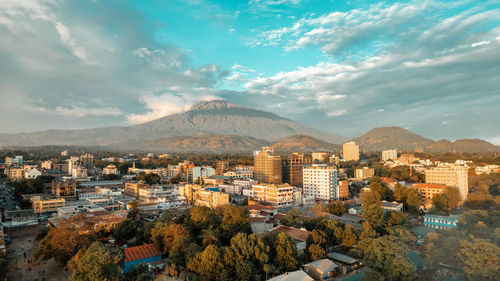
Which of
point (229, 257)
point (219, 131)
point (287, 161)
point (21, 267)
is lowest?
point (21, 267)

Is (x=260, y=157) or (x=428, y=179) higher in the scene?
(x=260, y=157)

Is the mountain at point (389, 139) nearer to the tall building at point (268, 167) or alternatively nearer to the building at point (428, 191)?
the tall building at point (268, 167)

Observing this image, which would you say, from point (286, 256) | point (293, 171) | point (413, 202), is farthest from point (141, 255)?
point (293, 171)

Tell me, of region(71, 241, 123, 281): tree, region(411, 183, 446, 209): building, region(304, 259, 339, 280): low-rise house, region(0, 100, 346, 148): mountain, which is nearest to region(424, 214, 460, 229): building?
region(411, 183, 446, 209): building

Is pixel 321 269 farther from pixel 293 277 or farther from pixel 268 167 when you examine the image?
pixel 268 167

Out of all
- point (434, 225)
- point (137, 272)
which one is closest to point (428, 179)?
point (434, 225)

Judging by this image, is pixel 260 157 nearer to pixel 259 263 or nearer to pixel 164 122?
pixel 259 263

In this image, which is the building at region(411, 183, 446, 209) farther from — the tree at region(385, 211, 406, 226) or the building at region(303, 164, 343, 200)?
the tree at region(385, 211, 406, 226)
